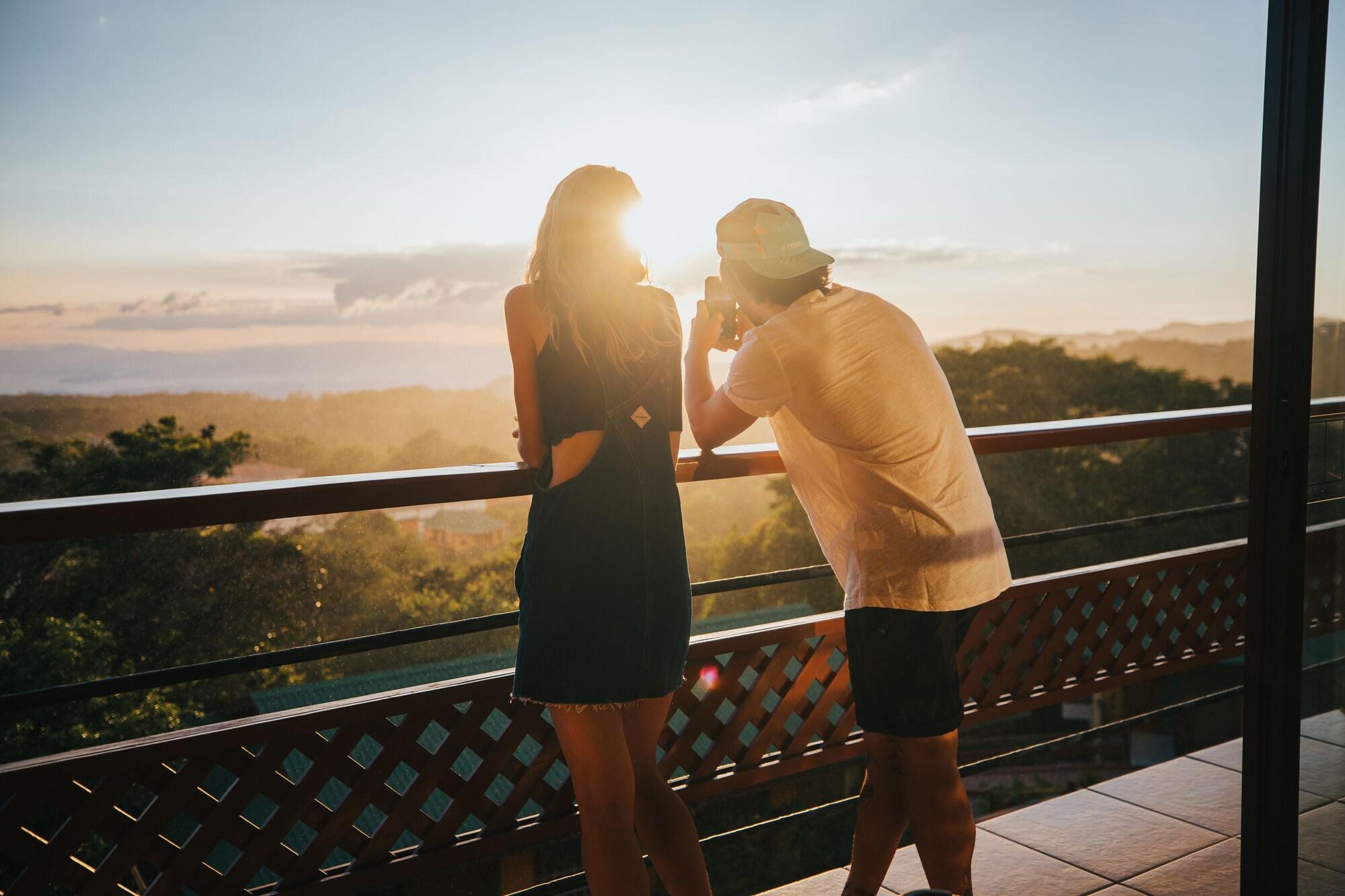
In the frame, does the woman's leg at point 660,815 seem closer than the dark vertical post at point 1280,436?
No

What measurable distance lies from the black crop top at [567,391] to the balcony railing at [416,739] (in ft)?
0.57

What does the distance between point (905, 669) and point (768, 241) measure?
642 millimetres

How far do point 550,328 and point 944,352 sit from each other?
40.6 m

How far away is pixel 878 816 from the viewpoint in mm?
1660

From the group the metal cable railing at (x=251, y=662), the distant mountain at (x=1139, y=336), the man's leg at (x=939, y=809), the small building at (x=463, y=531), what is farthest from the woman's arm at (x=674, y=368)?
the distant mountain at (x=1139, y=336)

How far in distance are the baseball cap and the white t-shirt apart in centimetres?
5

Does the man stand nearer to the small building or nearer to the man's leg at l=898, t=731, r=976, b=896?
the man's leg at l=898, t=731, r=976, b=896

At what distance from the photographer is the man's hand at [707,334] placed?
5.31 feet

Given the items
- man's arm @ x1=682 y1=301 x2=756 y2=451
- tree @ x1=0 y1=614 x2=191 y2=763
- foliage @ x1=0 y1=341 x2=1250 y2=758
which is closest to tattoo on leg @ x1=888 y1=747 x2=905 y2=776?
man's arm @ x1=682 y1=301 x2=756 y2=451

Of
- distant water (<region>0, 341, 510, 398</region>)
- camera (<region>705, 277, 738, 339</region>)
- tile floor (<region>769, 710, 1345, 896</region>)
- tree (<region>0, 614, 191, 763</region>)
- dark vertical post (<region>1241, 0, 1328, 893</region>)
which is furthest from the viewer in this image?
distant water (<region>0, 341, 510, 398</region>)

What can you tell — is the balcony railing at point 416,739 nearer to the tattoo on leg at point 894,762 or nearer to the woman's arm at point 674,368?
the woman's arm at point 674,368

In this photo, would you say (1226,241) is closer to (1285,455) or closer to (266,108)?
(266,108)

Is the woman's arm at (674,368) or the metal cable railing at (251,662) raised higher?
the woman's arm at (674,368)

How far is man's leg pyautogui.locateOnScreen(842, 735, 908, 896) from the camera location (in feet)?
5.37
